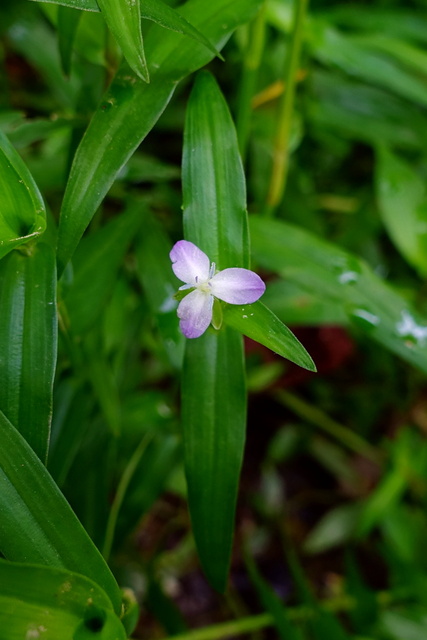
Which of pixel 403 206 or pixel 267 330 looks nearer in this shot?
pixel 267 330

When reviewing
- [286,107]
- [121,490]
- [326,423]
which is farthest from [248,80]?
[326,423]

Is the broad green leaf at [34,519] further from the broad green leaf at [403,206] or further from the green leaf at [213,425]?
the broad green leaf at [403,206]

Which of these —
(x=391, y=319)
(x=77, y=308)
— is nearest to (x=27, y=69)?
(x=77, y=308)

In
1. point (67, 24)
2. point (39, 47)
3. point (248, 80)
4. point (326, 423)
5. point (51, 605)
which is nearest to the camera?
point (51, 605)

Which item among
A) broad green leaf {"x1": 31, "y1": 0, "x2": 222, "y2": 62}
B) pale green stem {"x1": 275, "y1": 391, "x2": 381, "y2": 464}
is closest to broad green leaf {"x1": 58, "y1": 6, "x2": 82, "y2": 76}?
broad green leaf {"x1": 31, "y1": 0, "x2": 222, "y2": 62}

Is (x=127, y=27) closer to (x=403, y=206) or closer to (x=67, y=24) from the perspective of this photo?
(x=67, y=24)

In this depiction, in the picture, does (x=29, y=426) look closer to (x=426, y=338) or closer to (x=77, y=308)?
(x=77, y=308)

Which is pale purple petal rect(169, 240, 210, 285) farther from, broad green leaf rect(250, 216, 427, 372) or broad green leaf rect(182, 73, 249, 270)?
broad green leaf rect(250, 216, 427, 372)
